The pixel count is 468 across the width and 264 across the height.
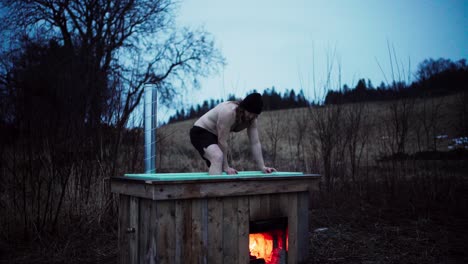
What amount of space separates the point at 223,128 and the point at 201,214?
103 centimetres

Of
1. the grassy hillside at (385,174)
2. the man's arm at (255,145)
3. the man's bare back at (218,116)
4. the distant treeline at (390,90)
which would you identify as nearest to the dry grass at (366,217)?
the grassy hillside at (385,174)

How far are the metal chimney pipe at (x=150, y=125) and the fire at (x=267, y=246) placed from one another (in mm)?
1588

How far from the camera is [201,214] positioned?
10.7ft

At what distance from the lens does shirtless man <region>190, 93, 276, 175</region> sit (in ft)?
12.8

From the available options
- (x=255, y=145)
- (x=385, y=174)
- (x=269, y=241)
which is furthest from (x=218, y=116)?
(x=385, y=174)

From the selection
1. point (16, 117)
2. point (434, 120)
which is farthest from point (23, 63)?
point (434, 120)

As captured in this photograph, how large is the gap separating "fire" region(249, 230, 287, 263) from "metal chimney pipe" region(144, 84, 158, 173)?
159 cm

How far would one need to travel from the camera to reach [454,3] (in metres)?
11.6

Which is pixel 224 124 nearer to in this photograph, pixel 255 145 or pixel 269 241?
pixel 255 145

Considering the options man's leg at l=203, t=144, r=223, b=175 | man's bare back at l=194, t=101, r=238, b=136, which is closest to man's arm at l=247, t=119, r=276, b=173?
man's bare back at l=194, t=101, r=238, b=136

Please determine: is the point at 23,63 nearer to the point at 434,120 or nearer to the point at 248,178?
the point at 248,178

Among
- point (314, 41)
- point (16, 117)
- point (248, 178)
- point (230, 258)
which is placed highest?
point (314, 41)

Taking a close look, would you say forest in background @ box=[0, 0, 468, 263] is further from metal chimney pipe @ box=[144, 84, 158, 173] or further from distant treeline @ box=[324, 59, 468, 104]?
metal chimney pipe @ box=[144, 84, 158, 173]

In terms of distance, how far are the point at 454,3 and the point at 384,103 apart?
6.12 metres
